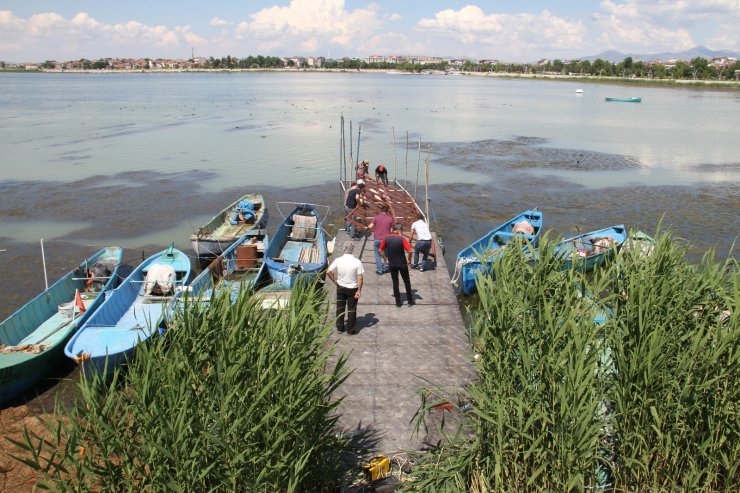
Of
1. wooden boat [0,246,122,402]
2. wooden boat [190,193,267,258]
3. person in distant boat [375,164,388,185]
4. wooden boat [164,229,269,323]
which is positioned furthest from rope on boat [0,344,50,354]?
person in distant boat [375,164,388,185]

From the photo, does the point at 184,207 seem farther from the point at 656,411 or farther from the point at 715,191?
the point at 715,191

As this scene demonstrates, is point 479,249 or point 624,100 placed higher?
point 624,100

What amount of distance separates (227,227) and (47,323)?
7.89 meters

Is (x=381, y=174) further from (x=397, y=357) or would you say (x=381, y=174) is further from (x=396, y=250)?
(x=397, y=357)

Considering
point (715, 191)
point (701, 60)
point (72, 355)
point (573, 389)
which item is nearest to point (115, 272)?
point (72, 355)

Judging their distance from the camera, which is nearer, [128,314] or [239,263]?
[128,314]

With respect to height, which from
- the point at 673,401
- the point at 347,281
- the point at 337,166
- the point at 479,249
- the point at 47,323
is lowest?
the point at 47,323

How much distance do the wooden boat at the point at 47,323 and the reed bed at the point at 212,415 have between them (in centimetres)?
553

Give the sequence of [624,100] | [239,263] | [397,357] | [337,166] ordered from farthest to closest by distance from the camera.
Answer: [624,100]
[337,166]
[239,263]
[397,357]

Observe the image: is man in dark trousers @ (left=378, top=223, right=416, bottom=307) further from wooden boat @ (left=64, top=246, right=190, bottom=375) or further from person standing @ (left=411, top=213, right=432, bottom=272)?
wooden boat @ (left=64, top=246, right=190, bottom=375)

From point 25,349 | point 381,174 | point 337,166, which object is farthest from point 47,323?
point 337,166

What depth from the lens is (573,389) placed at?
5.80 meters

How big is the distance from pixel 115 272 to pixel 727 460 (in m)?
13.7

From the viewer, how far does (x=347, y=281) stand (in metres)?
9.86
